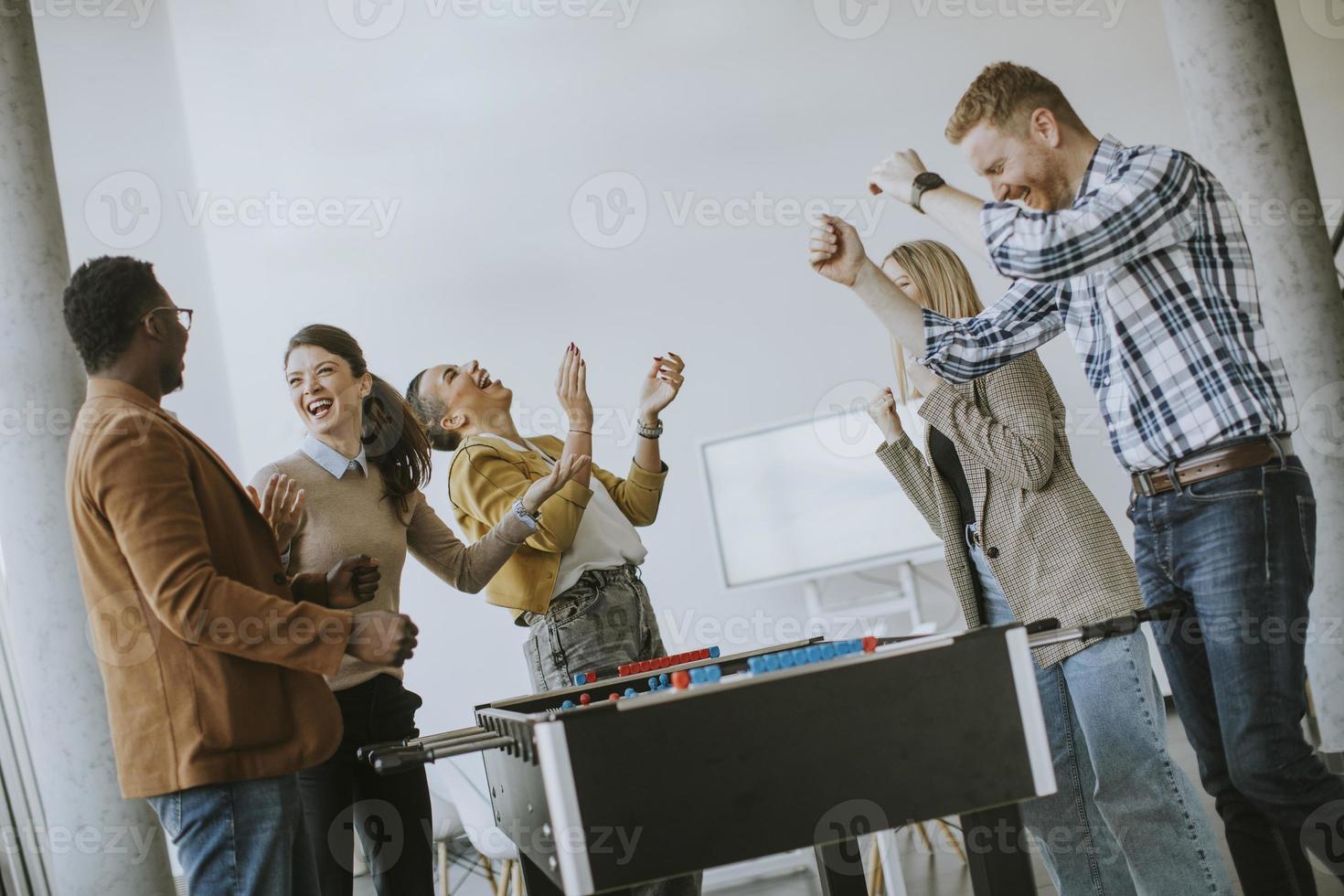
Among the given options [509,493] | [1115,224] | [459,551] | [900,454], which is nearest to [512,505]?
[509,493]

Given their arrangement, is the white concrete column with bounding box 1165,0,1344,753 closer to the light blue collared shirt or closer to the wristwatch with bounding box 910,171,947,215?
the wristwatch with bounding box 910,171,947,215

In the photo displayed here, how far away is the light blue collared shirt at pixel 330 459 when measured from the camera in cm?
245

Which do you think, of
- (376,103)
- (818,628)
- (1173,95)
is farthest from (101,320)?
(1173,95)

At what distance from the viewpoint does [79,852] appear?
9.30 ft

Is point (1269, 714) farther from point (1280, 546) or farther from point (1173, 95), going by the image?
point (1173, 95)

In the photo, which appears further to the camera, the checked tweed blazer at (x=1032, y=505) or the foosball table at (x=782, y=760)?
the checked tweed blazer at (x=1032, y=505)

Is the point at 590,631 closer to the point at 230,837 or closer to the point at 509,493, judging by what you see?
the point at 509,493

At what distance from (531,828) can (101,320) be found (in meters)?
1.05

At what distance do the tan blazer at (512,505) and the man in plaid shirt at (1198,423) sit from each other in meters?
1.24

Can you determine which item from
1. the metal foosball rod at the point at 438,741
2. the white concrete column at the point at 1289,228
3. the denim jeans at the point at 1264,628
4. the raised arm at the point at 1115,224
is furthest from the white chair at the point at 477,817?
the white concrete column at the point at 1289,228

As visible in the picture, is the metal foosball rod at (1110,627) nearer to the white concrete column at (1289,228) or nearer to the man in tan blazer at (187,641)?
the man in tan blazer at (187,641)

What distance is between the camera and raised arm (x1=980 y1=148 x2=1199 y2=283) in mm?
1750

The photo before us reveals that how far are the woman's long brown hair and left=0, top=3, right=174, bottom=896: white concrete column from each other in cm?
78

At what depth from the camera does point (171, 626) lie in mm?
1689
